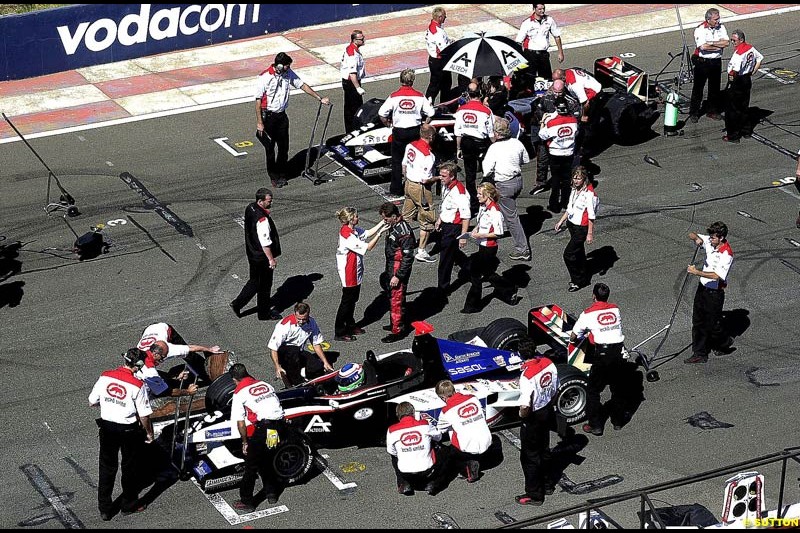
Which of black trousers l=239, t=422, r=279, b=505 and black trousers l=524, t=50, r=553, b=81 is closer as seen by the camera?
black trousers l=239, t=422, r=279, b=505

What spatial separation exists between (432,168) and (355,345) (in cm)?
335

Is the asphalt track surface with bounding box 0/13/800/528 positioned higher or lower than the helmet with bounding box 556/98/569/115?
lower

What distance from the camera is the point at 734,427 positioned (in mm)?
14062

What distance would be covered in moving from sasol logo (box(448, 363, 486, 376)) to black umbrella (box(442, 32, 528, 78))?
7.92 metres

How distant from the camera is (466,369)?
13.9 meters

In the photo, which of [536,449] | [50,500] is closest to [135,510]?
[50,500]

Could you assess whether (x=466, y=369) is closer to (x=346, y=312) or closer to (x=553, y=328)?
(x=553, y=328)

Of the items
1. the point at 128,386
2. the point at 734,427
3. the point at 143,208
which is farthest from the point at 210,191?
the point at 734,427

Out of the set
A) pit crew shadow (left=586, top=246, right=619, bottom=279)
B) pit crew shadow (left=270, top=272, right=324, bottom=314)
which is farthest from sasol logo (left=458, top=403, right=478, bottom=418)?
pit crew shadow (left=586, top=246, right=619, bottom=279)

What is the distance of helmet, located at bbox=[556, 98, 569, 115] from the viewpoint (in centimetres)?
1861

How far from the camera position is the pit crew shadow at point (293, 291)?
16.9m

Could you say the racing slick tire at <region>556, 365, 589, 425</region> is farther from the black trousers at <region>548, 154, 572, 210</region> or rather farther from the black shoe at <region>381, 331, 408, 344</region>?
the black trousers at <region>548, 154, 572, 210</region>

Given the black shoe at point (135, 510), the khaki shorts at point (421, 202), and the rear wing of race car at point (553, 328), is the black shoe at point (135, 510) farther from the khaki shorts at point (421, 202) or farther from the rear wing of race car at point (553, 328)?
the khaki shorts at point (421, 202)

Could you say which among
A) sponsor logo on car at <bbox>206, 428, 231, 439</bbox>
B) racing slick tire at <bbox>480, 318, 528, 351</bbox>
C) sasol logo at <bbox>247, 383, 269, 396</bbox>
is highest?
sasol logo at <bbox>247, 383, 269, 396</bbox>
